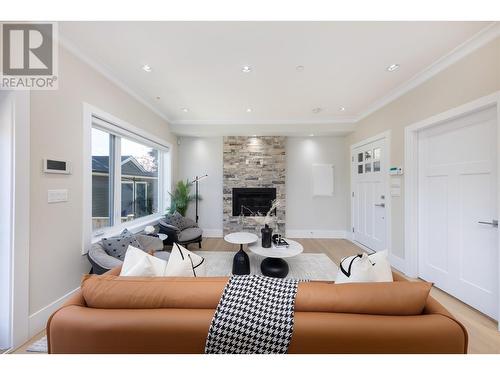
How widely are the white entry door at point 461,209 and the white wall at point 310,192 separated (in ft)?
7.14

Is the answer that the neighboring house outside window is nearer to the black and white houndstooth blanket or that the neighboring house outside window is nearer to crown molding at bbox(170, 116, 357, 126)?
crown molding at bbox(170, 116, 357, 126)

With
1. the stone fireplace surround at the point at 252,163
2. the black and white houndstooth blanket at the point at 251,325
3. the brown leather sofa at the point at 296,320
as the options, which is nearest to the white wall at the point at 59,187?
the brown leather sofa at the point at 296,320

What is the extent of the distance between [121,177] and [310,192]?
3.95 meters

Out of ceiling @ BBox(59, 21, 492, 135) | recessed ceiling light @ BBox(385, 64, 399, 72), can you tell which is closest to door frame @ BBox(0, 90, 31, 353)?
ceiling @ BBox(59, 21, 492, 135)

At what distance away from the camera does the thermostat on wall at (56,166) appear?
1832 millimetres

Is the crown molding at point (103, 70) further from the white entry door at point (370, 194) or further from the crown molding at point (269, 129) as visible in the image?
the white entry door at point (370, 194)

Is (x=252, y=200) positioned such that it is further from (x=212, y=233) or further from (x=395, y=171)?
(x=395, y=171)

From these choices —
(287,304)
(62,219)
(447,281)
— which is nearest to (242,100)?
(62,219)

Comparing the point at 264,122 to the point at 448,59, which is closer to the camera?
the point at 448,59

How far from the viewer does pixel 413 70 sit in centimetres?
251

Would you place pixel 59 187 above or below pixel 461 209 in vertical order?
above

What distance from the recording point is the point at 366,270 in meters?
1.25

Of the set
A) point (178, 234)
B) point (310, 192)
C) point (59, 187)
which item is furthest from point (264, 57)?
point (310, 192)

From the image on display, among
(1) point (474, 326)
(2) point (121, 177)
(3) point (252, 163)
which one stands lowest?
(1) point (474, 326)
